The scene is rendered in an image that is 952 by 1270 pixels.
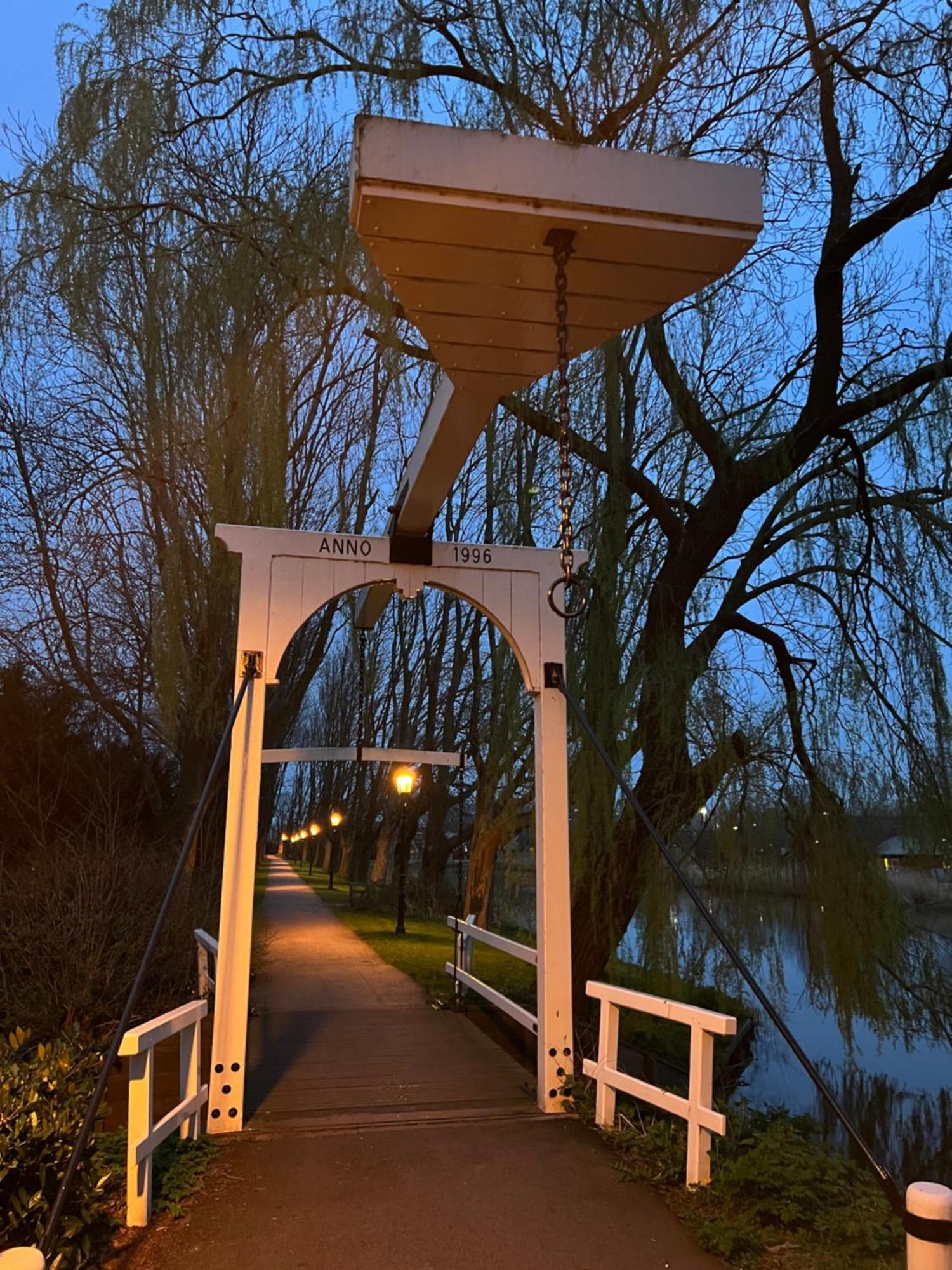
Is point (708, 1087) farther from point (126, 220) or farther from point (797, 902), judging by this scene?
point (126, 220)

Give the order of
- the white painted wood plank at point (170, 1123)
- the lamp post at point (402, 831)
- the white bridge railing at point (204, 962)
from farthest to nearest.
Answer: the lamp post at point (402, 831) → the white bridge railing at point (204, 962) → the white painted wood plank at point (170, 1123)

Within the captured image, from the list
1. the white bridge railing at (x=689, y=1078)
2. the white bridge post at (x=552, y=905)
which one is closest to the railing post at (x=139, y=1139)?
the white bridge railing at (x=689, y=1078)

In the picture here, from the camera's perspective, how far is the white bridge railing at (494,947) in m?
5.75

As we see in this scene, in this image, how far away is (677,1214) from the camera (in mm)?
3602

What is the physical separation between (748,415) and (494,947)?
442 cm

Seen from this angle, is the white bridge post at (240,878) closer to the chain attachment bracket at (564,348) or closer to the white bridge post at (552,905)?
the white bridge post at (552,905)

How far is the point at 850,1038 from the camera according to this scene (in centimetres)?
552

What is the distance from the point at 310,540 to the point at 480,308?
2.48 m

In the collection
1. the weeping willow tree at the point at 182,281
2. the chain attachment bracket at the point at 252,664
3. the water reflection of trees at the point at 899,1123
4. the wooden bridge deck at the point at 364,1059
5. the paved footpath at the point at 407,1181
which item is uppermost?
the weeping willow tree at the point at 182,281

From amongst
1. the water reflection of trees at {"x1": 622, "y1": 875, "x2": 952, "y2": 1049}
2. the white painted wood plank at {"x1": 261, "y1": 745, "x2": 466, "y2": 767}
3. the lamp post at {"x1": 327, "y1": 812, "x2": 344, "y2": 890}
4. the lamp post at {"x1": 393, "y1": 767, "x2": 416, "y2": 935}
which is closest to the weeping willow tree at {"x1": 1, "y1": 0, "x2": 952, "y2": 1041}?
the water reflection of trees at {"x1": 622, "y1": 875, "x2": 952, "y2": 1049}

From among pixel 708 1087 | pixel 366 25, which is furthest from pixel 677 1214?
pixel 366 25

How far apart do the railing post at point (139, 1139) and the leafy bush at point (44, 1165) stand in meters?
0.10

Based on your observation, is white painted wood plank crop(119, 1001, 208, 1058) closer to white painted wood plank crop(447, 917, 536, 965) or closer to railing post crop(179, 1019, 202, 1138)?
railing post crop(179, 1019, 202, 1138)

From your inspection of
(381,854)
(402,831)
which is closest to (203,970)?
(402,831)
